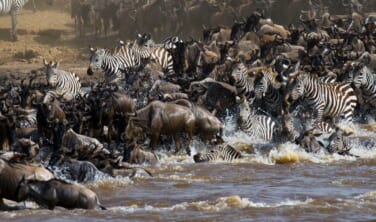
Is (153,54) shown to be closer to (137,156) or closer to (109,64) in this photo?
(109,64)

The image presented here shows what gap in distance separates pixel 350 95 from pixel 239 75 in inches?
91.2

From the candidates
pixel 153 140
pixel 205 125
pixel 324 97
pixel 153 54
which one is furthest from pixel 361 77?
pixel 153 140

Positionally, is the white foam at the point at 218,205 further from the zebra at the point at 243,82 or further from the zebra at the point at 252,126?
the zebra at the point at 243,82

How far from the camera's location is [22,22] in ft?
133

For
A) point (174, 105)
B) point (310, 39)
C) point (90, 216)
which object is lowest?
point (90, 216)

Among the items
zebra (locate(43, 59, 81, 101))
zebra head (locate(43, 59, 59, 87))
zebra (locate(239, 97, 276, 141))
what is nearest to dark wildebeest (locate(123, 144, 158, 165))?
zebra (locate(239, 97, 276, 141))

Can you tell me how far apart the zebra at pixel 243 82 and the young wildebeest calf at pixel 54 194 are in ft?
29.7

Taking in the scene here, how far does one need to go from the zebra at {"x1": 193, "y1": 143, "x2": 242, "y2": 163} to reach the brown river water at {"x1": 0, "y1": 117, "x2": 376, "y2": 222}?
6.6 inches

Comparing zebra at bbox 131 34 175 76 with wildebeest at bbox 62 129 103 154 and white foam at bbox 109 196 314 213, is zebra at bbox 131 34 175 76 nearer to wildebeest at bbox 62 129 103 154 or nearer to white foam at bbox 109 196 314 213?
wildebeest at bbox 62 129 103 154

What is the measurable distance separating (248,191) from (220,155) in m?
2.96

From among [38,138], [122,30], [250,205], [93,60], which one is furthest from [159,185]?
[122,30]

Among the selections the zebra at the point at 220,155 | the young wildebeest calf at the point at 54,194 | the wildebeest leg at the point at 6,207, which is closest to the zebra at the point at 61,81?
the zebra at the point at 220,155

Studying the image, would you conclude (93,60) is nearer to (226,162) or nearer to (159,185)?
(226,162)

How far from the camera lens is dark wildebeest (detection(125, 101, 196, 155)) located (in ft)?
60.2
